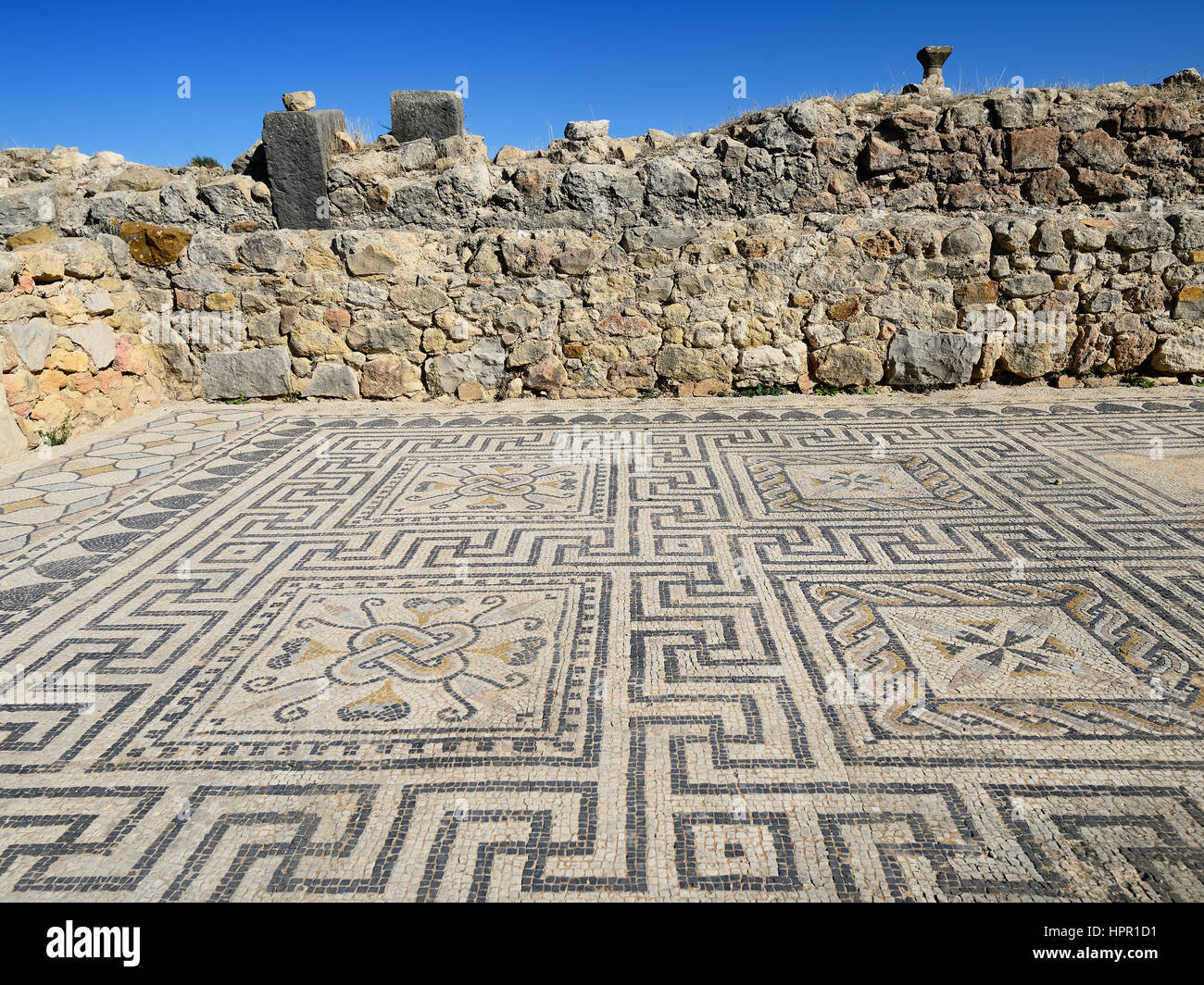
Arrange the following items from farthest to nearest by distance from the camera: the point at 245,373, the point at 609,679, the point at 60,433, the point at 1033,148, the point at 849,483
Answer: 1. the point at 245,373
2. the point at 1033,148
3. the point at 60,433
4. the point at 849,483
5. the point at 609,679

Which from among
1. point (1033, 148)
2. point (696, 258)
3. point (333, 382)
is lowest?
point (333, 382)

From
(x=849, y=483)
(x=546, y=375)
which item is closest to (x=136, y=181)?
(x=546, y=375)

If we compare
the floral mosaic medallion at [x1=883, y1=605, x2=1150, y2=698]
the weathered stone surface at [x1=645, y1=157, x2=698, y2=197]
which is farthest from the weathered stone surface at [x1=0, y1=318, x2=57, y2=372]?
the floral mosaic medallion at [x1=883, y1=605, x2=1150, y2=698]

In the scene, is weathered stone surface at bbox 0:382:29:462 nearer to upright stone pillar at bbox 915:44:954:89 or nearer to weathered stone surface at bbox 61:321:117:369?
weathered stone surface at bbox 61:321:117:369

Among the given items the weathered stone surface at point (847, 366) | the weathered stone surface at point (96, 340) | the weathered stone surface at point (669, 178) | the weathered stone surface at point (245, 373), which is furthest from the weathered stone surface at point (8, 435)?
the weathered stone surface at point (847, 366)

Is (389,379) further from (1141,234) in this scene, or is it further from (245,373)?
(1141,234)

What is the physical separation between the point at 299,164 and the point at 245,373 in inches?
57.8

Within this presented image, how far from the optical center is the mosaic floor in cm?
167

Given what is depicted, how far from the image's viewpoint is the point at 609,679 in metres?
2.30

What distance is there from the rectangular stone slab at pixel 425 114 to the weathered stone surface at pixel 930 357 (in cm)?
348

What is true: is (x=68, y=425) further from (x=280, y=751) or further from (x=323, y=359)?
(x=280, y=751)

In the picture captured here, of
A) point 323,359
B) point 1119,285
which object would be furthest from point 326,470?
point 1119,285

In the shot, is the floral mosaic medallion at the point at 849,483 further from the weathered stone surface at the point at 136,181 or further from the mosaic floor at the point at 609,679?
the weathered stone surface at the point at 136,181

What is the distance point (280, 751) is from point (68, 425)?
365 cm
